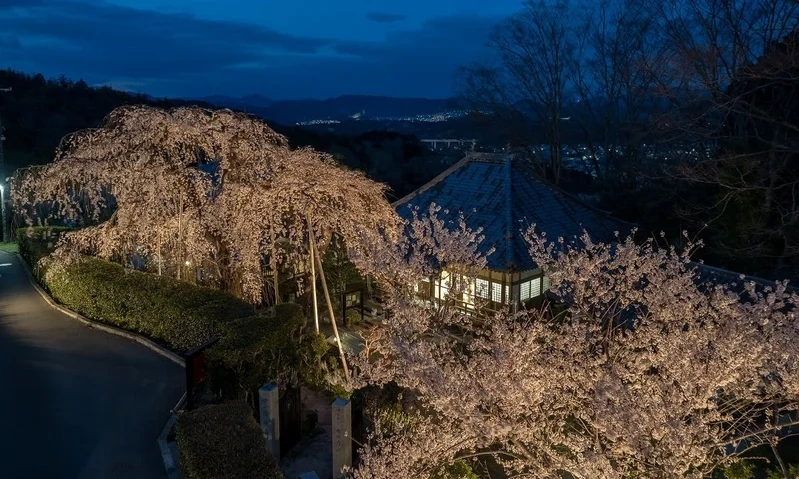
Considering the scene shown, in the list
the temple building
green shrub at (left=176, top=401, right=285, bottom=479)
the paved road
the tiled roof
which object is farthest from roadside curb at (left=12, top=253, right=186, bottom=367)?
the tiled roof

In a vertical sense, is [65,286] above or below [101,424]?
above

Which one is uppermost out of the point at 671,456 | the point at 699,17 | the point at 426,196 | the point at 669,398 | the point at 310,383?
the point at 699,17

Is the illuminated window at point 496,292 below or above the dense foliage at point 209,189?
below

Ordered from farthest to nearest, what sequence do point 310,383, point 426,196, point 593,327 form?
1. point 426,196
2. point 310,383
3. point 593,327

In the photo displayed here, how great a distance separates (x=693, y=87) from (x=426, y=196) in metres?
7.54

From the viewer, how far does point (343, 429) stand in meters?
6.94

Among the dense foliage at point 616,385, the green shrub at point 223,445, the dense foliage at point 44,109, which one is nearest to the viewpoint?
the dense foliage at point 616,385

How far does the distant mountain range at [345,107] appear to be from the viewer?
52594 mm

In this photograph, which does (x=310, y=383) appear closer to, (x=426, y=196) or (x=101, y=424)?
(x=101, y=424)

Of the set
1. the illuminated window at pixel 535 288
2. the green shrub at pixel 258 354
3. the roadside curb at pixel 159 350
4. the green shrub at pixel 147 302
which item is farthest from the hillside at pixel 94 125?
the green shrub at pixel 258 354

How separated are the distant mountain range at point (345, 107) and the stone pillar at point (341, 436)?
4451cm

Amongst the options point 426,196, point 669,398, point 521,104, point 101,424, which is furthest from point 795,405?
point 521,104

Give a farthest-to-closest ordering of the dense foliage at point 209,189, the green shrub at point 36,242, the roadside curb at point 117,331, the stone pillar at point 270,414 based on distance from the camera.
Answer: the green shrub at point 36,242
the dense foliage at point 209,189
the roadside curb at point 117,331
the stone pillar at point 270,414

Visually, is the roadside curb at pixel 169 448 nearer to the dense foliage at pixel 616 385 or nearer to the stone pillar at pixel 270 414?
the stone pillar at pixel 270 414
